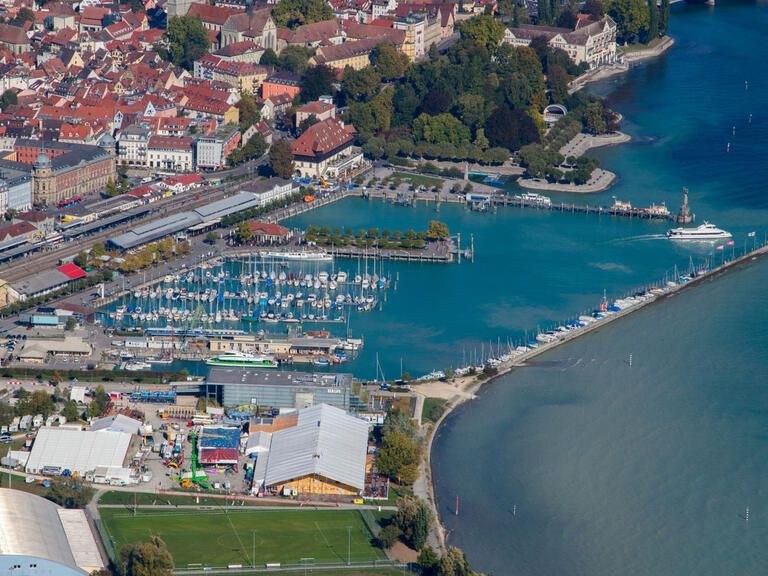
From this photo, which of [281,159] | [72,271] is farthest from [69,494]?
[281,159]

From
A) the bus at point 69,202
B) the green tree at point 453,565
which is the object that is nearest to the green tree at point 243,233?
the bus at point 69,202

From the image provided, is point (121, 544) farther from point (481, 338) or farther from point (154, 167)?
point (154, 167)

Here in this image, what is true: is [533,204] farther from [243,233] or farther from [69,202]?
[69,202]

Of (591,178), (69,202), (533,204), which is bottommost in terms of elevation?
(69,202)

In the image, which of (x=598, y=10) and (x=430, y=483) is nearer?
(x=430, y=483)

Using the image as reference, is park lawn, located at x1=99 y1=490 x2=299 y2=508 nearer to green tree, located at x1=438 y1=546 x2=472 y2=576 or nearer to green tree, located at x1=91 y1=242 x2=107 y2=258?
green tree, located at x1=438 y1=546 x2=472 y2=576

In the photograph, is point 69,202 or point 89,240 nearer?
point 89,240

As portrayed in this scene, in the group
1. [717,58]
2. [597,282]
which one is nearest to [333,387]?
[597,282]
